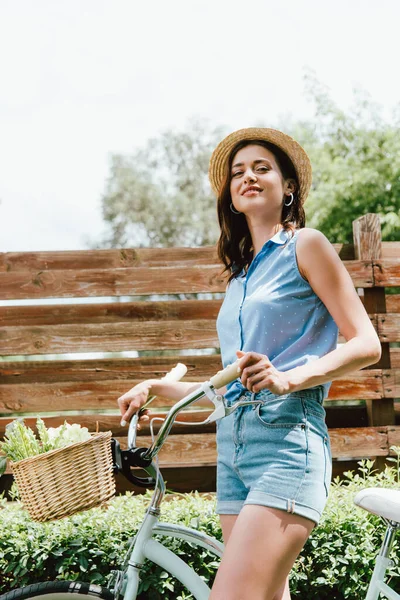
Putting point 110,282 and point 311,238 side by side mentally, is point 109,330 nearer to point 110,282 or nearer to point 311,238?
point 110,282

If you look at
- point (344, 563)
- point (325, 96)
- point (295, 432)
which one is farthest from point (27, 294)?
point (325, 96)

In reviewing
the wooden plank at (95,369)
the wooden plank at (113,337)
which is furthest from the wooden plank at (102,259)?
the wooden plank at (95,369)

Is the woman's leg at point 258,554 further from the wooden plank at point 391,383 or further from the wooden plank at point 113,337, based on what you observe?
the wooden plank at point 391,383

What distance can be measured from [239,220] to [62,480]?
1.04 m

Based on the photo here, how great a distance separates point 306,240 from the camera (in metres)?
1.85

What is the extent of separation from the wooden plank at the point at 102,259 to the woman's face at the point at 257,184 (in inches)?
96.1

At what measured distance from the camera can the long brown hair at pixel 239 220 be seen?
7.12ft

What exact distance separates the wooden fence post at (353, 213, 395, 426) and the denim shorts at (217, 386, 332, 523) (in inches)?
117

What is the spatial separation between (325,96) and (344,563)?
11.6m

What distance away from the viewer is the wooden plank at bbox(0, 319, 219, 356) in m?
4.51

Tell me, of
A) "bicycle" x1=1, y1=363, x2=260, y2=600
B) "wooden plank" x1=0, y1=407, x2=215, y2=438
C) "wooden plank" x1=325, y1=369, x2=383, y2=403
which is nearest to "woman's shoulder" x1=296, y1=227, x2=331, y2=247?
"bicycle" x1=1, y1=363, x2=260, y2=600

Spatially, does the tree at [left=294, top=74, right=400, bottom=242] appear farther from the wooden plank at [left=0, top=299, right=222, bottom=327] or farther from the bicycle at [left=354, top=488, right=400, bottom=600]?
the bicycle at [left=354, top=488, right=400, bottom=600]

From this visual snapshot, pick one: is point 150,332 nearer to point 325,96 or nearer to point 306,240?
point 306,240

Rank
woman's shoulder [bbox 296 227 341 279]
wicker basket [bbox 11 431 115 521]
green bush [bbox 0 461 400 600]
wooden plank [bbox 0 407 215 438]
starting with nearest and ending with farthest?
wicker basket [bbox 11 431 115 521] < woman's shoulder [bbox 296 227 341 279] < green bush [bbox 0 461 400 600] < wooden plank [bbox 0 407 215 438]
